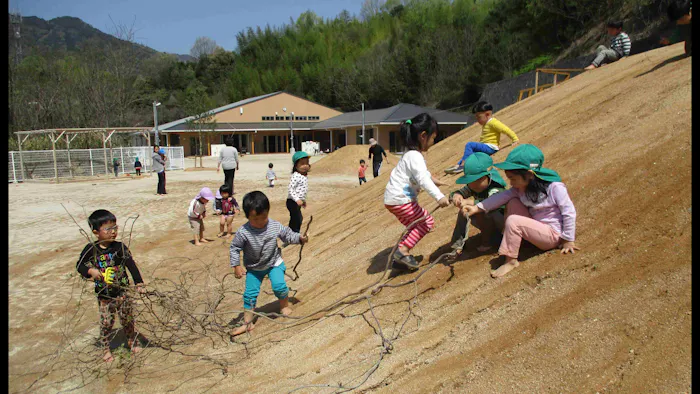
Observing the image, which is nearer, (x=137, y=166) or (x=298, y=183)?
(x=298, y=183)

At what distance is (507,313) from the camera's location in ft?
10.7

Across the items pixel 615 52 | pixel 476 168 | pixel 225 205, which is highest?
pixel 615 52

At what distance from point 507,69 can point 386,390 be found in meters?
42.2

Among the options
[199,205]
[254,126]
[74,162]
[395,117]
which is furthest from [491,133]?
[254,126]

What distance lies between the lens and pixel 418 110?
4416 cm

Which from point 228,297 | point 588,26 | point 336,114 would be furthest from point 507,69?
point 228,297

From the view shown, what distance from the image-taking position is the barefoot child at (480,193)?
4020mm

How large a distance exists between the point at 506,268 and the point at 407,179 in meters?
1.16

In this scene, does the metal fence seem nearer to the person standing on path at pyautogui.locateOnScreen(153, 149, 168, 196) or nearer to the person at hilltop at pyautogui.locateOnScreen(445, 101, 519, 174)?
the person standing on path at pyautogui.locateOnScreen(153, 149, 168, 196)

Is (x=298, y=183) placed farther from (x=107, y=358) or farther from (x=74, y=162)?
(x=74, y=162)

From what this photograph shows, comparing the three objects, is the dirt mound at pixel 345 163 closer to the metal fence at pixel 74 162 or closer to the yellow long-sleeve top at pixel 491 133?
the metal fence at pixel 74 162

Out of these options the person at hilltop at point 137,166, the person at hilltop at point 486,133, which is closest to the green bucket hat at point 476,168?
the person at hilltop at point 486,133

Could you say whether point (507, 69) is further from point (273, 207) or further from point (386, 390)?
point (386, 390)

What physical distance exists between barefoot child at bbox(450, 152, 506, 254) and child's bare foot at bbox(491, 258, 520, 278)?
0.49 meters
